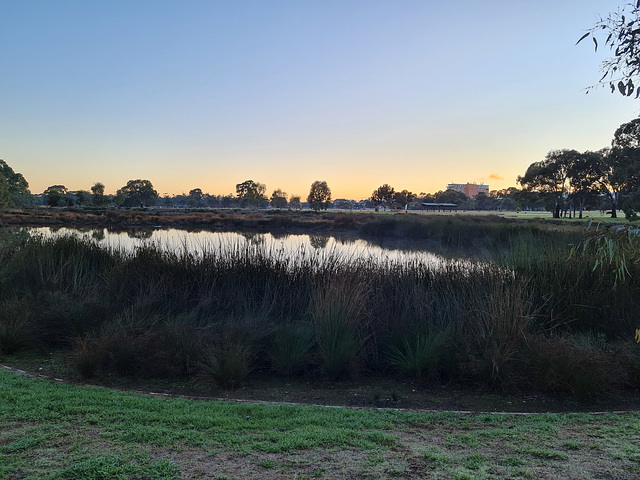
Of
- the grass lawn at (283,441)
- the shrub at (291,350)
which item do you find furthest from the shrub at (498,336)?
the shrub at (291,350)

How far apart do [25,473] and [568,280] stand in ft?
25.1

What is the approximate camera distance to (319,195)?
105375 millimetres

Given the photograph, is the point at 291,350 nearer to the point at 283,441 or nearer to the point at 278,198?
the point at 283,441

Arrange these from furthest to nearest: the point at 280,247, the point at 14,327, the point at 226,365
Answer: the point at 280,247 → the point at 14,327 → the point at 226,365

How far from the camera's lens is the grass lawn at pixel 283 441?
2.89m

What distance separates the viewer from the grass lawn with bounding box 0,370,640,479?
9.48ft

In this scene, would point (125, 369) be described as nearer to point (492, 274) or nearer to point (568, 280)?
point (492, 274)

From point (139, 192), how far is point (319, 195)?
4594cm

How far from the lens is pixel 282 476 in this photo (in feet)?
9.26

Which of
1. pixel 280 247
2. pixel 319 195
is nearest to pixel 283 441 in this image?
pixel 280 247

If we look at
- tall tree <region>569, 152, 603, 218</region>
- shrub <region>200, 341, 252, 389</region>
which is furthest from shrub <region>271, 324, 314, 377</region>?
tall tree <region>569, 152, 603, 218</region>

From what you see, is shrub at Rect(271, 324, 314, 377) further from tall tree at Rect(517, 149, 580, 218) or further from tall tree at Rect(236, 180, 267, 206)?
tall tree at Rect(236, 180, 267, 206)

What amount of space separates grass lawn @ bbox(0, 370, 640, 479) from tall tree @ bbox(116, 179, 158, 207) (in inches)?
4391

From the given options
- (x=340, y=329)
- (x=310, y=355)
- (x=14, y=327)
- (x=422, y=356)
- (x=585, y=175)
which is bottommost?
(x=310, y=355)
